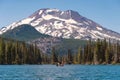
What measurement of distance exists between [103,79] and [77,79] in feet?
14.2

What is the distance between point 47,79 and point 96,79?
8257mm

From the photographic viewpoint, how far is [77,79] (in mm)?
61750

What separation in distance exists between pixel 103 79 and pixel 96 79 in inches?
48.7

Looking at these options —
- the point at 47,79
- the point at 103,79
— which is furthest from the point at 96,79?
the point at 47,79

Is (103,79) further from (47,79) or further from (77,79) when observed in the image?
(47,79)

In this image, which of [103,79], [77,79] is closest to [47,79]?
[77,79]

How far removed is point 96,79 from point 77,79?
315 cm

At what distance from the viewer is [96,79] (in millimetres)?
61469

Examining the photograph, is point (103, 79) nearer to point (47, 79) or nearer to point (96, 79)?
point (96, 79)

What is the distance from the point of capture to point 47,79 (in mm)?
62750

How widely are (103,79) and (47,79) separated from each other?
30.8 feet

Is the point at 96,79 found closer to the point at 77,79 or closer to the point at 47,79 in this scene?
the point at 77,79
